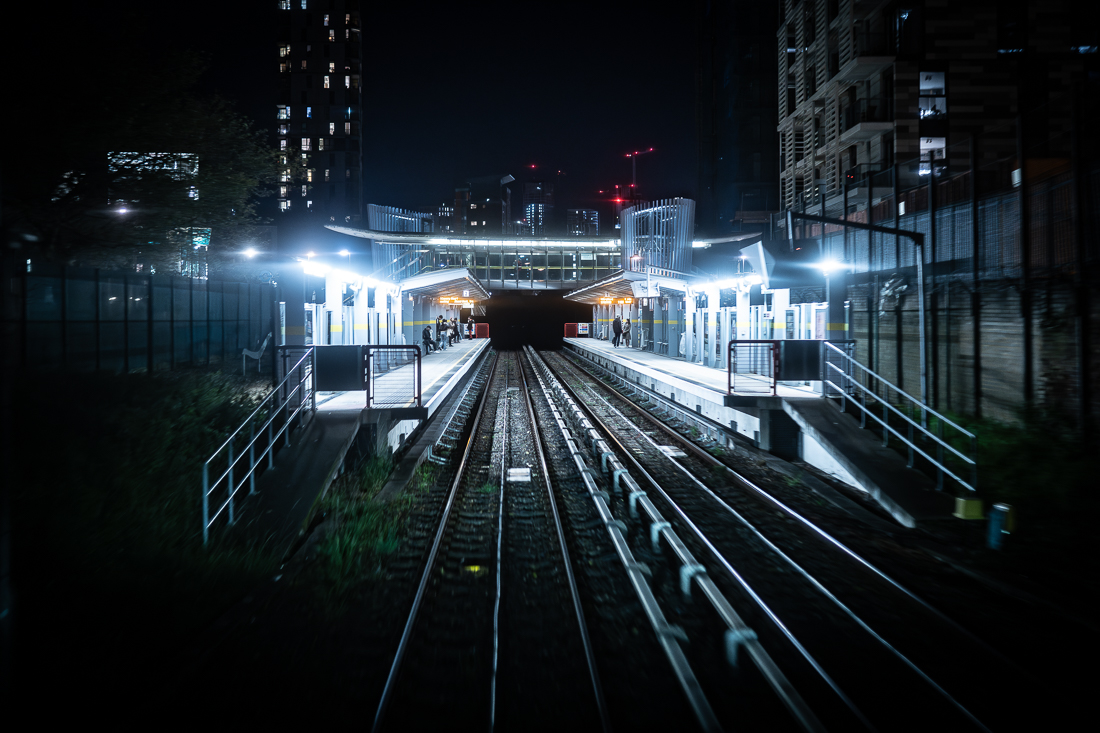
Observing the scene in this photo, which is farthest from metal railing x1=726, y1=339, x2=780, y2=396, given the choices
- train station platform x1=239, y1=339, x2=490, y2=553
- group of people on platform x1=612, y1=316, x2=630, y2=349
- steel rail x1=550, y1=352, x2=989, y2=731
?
group of people on platform x1=612, y1=316, x2=630, y2=349

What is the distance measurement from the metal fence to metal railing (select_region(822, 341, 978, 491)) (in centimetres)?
1101

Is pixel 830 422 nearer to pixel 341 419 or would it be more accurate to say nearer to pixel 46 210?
pixel 341 419

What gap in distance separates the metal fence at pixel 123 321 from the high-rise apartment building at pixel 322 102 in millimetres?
71572

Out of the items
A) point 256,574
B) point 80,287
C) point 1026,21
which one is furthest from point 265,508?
point 1026,21

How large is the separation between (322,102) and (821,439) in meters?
86.1

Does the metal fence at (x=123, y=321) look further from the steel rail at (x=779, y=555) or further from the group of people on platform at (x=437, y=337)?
the group of people on platform at (x=437, y=337)

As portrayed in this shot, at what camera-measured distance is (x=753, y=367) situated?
577 inches

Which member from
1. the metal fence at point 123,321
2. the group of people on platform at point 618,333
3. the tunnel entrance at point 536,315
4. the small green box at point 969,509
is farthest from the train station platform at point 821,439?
the tunnel entrance at point 536,315

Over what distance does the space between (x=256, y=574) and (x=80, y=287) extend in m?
5.64

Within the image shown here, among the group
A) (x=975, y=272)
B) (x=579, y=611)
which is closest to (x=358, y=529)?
(x=579, y=611)

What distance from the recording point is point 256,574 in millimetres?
→ 6066

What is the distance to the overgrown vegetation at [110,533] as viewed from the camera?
4703 mm

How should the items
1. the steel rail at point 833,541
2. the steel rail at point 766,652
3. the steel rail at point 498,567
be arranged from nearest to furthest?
the steel rail at point 766,652 < the steel rail at point 498,567 < the steel rail at point 833,541

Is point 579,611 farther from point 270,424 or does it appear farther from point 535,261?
point 535,261
